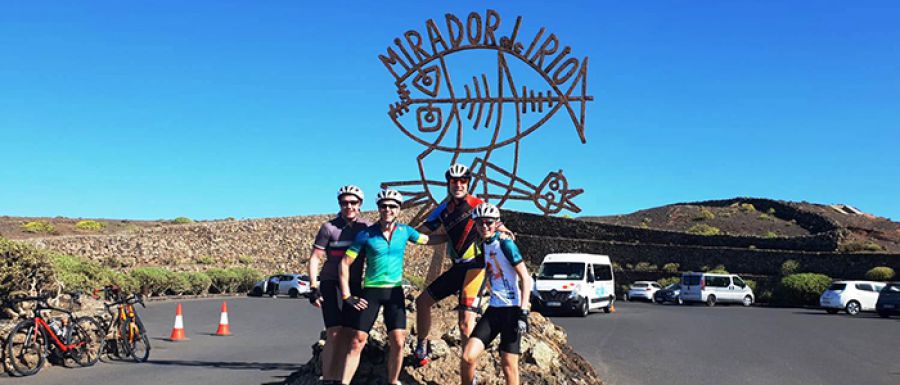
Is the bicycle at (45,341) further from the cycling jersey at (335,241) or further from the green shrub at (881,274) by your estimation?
the green shrub at (881,274)

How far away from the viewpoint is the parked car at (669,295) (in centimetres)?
3678

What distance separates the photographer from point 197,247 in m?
55.1

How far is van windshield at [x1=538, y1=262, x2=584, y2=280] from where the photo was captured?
24422 millimetres

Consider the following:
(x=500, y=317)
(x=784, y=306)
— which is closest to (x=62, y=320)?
(x=500, y=317)

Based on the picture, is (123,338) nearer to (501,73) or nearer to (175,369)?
(175,369)

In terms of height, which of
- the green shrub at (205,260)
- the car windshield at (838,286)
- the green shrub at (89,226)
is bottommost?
the car windshield at (838,286)

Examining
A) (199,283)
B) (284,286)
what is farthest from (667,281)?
(199,283)

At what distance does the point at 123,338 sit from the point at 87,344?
596 millimetres

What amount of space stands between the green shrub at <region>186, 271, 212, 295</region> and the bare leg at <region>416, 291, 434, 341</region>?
28785 mm

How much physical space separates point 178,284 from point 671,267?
84.6 ft

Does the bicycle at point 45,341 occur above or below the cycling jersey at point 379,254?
below

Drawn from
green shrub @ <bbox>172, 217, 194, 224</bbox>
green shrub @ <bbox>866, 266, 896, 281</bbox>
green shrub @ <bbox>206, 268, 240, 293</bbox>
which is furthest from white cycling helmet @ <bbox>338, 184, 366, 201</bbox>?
green shrub @ <bbox>172, 217, 194, 224</bbox>

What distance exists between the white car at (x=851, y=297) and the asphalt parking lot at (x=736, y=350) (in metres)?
5.24

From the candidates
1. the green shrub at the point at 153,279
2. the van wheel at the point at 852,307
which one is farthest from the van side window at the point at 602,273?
the green shrub at the point at 153,279
